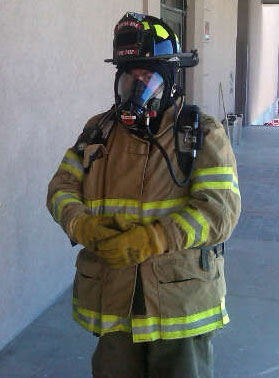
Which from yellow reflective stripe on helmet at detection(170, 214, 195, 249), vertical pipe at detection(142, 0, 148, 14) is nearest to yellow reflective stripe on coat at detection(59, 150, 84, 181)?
yellow reflective stripe on helmet at detection(170, 214, 195, 249)

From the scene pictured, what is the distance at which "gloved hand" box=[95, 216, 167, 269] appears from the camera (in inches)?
73.6

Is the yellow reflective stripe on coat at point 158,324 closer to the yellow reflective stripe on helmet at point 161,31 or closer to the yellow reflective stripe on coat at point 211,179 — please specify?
the yellow reflective stripe on coat at point 211,179

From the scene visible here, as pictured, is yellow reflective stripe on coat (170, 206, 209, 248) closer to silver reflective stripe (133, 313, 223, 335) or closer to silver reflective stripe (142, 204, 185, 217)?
silver reflective stripe (142, 204, 185, 217)

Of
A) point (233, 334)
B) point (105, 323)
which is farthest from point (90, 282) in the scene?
point (233, 334)

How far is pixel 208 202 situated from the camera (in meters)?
1.97

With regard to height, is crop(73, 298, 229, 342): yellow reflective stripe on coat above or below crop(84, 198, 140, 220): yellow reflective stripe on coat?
below

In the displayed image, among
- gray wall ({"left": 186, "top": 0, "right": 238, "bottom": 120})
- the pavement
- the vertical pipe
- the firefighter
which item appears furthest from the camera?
gray wall ({"left": 186, "top": 0, "right": 238, "bottom": 120})

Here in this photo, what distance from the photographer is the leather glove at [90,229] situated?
1.91 m

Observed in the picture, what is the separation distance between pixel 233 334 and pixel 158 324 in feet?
6.08

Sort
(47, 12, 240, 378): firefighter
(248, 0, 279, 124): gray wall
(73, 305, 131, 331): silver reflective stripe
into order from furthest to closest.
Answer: (248, 0, 279, 124): gray wall
(73, 305, 131, 331): silver reflective stripe
(47, 12, 240, 378): firefighter

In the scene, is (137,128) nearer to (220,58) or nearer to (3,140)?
(3,140)

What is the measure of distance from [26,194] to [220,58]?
9078 millimetres

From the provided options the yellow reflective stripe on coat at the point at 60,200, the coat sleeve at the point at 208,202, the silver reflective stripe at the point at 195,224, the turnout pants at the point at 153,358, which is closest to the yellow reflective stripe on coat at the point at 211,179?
the coat sleeve at the point at 208,202

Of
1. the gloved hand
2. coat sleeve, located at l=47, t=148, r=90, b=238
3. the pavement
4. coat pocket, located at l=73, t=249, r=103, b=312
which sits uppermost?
coat sleeve, located at l=47, t=148, r=90, b=238
